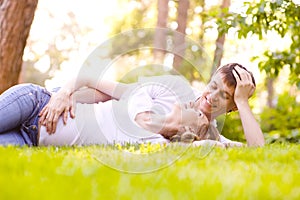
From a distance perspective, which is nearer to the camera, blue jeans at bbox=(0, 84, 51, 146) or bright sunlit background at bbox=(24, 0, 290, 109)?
blue jeans at bbox=(0, 84, 51, 146)

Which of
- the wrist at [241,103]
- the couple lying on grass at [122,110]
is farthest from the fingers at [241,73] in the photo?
the wrist at [241,103]

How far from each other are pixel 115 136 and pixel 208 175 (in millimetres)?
1413

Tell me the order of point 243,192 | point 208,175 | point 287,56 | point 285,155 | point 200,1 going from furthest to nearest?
1. point 200,1
2. point 287,56
3. point 285,155
4. point 208,175
5. point 243,192

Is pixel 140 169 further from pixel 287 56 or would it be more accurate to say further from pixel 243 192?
pixel 287 56

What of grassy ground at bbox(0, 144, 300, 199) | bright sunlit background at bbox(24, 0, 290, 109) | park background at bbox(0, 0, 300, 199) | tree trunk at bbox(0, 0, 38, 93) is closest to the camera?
grassy ground at bbox(0, 144, 300, 199)

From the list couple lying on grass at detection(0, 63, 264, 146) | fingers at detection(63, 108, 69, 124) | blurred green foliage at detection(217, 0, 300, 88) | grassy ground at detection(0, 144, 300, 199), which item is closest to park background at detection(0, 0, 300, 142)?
blurred green foliage at detection(217, 0, 300, 88)

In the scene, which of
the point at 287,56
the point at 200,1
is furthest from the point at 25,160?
the point at 200,1

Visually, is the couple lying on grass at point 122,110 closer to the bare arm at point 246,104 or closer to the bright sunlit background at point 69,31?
the bare arm at point 246,104

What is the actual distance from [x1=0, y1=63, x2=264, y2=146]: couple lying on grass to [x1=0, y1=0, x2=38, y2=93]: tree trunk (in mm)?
1990

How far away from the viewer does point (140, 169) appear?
7.00 ft

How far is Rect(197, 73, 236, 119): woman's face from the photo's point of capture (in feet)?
10.5

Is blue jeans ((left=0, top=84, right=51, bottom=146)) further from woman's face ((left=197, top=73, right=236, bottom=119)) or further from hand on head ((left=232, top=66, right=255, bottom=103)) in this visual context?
hand on head ((left=232, top=66, right=255, bottom=103))

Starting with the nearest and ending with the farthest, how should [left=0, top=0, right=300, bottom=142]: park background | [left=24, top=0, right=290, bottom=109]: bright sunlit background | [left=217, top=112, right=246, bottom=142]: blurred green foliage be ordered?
[left=0, top=0, right=300, bottom=142]: park background < [left=217, top=112, right=246, bottom=142]: blurred green foliage < [left=24, top=0, right=290, bottom=109]: bright sunlit background

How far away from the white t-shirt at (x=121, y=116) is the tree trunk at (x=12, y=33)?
2.14 metres
